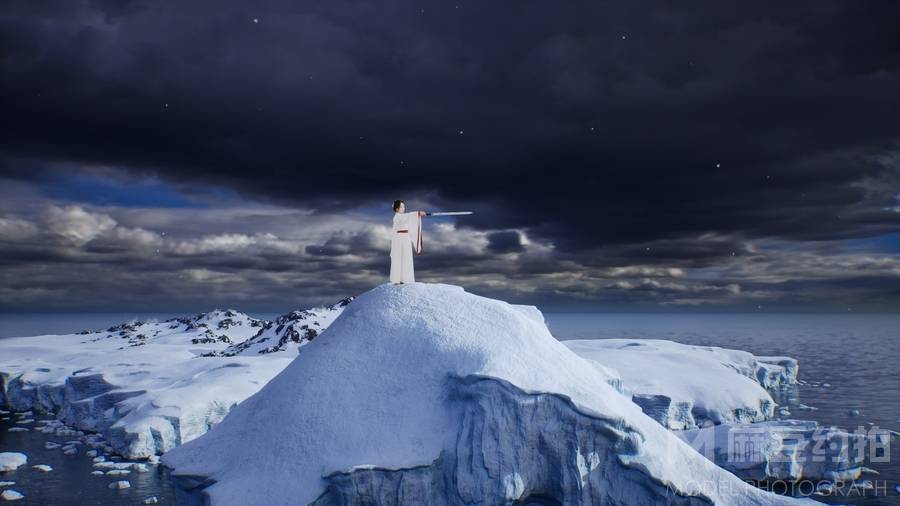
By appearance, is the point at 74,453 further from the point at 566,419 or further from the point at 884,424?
the point at 884,424

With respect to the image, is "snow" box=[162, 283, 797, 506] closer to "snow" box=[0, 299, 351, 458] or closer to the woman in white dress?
the woman in white dress

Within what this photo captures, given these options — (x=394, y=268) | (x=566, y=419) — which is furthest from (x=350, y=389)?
(x=566, y=419)

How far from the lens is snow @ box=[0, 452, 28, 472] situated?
3716 centimetres

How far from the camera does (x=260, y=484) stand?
1817 cm

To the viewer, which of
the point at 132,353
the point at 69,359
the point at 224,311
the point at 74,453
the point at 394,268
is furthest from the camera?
the point at 224,311

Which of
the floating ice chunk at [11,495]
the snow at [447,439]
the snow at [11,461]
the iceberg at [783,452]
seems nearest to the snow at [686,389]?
the iceberg at [783,452]

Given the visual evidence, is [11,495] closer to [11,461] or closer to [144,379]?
[11,461]

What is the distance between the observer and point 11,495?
3095cm

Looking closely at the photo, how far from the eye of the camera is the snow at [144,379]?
134ft

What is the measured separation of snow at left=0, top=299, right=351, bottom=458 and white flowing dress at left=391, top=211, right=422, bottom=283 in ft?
82.3

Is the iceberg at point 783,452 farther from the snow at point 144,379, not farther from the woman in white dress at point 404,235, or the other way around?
the snow at point 144,379

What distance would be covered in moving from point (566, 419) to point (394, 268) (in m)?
8.97

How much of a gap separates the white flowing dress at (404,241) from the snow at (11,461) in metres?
30.8

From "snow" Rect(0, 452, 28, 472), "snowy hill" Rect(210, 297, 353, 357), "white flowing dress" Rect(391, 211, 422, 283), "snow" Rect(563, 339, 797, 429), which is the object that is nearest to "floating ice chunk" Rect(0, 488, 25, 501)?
"snow" Rect(0, 452, 28, 472)
